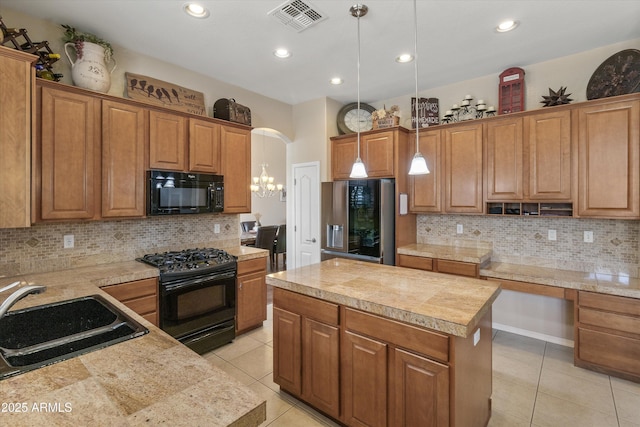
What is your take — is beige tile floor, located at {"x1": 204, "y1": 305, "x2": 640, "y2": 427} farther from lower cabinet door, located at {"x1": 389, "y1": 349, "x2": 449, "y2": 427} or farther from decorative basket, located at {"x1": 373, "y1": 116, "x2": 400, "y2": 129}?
decorative basket, located at {"x1": 373, "y1": 116, "x2": 400, "y2": 129}

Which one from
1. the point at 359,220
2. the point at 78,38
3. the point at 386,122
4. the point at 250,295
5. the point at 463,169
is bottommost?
the point at 250,295

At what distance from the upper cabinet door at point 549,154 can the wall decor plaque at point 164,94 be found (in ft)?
11.5

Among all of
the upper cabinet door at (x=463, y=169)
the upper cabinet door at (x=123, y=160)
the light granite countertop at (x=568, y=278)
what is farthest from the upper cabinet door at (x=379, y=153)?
the upper cabinet door at (x=123, y=160)

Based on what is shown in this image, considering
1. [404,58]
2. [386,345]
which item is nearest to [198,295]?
[386,345]

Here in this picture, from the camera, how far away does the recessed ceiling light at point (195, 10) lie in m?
2.32

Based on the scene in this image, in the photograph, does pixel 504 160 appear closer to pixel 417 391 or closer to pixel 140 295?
pixel 417 391

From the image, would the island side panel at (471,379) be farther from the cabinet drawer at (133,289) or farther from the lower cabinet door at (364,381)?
the cabinet drawer at (133,289)

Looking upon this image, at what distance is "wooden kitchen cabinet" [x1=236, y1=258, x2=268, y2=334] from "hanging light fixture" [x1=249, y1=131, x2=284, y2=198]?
371 centimetres

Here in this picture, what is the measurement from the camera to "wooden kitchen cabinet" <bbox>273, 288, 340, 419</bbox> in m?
1.96

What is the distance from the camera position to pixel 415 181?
392cm

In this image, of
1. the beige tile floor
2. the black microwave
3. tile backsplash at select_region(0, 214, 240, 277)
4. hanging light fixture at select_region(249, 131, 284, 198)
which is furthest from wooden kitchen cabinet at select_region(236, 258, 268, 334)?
hanging light fixture at select_region(249, 131, 284, 198)

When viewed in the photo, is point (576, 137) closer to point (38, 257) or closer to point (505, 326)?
point (505, 326)

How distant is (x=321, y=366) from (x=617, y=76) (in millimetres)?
3614

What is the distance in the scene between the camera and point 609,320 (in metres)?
2.56
